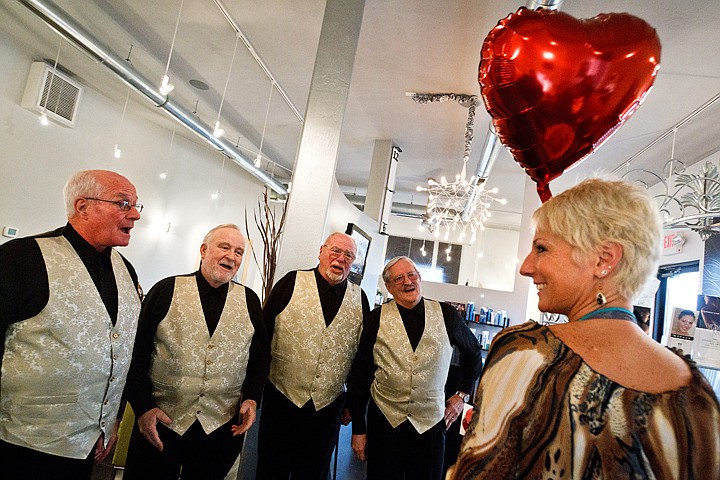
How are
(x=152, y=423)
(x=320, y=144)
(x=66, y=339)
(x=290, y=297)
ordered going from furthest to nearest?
(x=320, y=144) → (x=290, y=297) → (x=152, y=423) → (x=66, y=339)

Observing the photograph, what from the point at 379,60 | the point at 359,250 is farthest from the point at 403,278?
the point at 359,250

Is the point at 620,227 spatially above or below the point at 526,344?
above

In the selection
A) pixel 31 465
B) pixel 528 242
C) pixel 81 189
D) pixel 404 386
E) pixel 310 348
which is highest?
pixel 528 242

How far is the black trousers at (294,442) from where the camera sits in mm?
2139

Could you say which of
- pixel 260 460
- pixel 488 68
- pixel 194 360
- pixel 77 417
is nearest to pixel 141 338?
pixel 194 360

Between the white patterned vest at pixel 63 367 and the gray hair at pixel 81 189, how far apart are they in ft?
0.61

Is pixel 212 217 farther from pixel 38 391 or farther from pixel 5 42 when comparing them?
pixel 38 391

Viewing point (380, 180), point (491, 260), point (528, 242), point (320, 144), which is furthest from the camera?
point (491, 260)

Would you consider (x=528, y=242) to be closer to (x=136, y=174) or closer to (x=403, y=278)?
(x=403, y=278)

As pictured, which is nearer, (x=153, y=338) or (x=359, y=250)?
(x=153, y=338)

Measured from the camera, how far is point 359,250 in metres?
5.11

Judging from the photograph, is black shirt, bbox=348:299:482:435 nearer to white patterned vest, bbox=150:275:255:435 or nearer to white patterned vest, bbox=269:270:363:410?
white patterned vest, bbox=269:270:363:410

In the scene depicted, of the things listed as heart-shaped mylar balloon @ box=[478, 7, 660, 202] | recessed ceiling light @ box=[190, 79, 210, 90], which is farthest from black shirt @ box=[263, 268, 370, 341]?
recessed ceiling light @ box=[190, 79, 210, 90]

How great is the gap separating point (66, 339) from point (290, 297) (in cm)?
108
